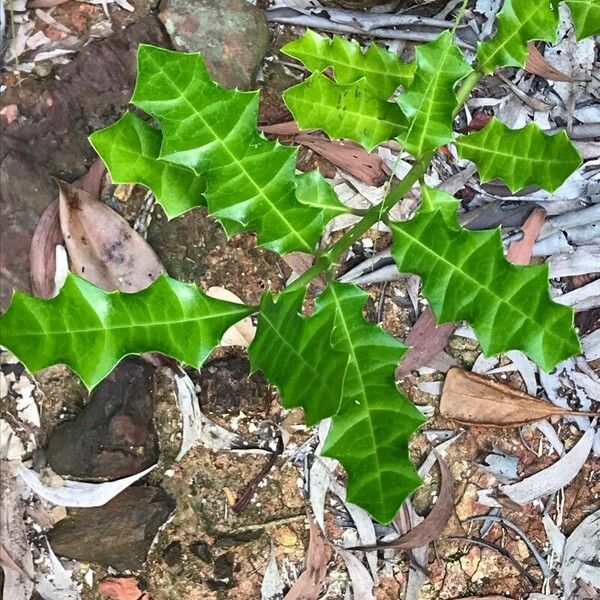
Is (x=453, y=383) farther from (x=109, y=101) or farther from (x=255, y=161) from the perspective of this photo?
(x=109, y=101)

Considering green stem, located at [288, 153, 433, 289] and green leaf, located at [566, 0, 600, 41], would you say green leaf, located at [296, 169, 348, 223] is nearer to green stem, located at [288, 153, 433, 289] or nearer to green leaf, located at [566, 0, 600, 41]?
green stem, located at [288, 153, 433, 289]

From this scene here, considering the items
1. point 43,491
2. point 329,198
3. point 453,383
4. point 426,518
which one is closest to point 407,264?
point 329,198

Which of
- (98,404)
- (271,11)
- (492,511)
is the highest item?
(271,11)

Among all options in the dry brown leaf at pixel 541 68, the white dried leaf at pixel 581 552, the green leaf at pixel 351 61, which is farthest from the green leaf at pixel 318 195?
the white dried leaf at pixel 581 552

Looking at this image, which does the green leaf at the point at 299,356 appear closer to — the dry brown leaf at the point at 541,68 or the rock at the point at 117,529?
the rock at the point at 117,529

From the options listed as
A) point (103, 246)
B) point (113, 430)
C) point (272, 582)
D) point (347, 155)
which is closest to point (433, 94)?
point (347, 155)
